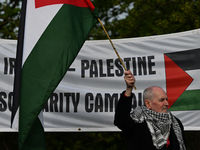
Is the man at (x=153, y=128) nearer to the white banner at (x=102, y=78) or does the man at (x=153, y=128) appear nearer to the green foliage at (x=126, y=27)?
the white banner at (x=102, y=78)

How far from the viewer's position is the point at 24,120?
3.31m

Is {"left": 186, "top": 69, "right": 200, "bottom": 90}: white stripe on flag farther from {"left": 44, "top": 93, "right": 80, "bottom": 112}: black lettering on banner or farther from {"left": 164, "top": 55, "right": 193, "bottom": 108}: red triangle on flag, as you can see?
{"left": 44, "top": 93, "right": 80, "bottom": 112}: black lettering on banner

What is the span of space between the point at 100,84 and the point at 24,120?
197cm

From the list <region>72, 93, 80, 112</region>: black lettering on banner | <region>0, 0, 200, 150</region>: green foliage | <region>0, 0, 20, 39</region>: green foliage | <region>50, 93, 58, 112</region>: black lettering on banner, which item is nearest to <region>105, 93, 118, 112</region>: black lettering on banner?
<region>72, 93, 80, 112</region>: black lettering on banner

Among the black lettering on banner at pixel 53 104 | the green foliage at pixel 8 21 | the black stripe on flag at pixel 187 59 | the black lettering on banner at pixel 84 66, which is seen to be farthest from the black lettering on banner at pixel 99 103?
the green foliage at pixel 8 21

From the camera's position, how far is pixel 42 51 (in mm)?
3482

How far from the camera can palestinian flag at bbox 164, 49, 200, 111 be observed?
4.80 m

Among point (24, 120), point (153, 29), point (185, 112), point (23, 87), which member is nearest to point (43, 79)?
point (23, 87)

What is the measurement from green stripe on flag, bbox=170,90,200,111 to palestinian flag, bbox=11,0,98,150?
182cm

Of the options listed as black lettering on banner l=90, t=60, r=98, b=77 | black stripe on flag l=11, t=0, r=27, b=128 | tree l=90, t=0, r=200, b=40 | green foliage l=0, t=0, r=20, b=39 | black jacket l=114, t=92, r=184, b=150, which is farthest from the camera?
green foliage l=0, t=0, r=20, b=39

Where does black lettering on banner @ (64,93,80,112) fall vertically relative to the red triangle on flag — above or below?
below

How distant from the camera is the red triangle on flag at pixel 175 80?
191 inches

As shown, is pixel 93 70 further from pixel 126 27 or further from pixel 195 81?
pixel 126 27

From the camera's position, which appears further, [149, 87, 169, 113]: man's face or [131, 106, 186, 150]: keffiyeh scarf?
[149, 87, 169, 113]: man's face
